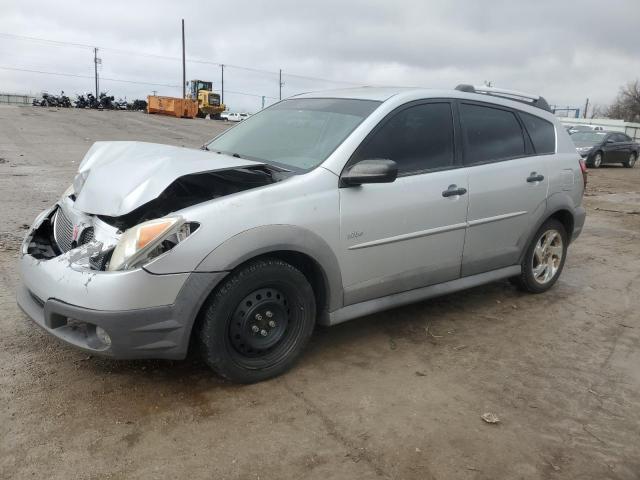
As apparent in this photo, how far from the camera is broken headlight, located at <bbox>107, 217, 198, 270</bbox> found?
9.00 feet

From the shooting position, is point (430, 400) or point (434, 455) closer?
point (434, 455)

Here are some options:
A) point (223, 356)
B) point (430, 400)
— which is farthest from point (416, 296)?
point (223, 356)

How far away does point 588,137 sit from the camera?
831 inches

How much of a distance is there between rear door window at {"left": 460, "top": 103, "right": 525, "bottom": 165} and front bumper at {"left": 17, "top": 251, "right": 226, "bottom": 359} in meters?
2.34

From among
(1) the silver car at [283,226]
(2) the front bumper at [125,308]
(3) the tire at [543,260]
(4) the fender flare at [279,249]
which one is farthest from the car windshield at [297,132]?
(3) the tire at [543,260]

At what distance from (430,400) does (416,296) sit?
2.99ft

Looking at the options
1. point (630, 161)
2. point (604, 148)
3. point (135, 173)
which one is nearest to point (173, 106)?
point (604, 148)

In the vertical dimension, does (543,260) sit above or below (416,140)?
below

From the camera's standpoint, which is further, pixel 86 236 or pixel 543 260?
pixel 543 260

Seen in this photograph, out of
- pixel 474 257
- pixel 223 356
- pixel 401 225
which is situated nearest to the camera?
pixel 223 356

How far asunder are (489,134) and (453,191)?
78 centimetres

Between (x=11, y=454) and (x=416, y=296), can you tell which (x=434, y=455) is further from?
(x=11, y=454)

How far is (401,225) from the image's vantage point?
3633mm

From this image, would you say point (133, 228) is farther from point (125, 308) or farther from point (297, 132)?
point (297, 132)
